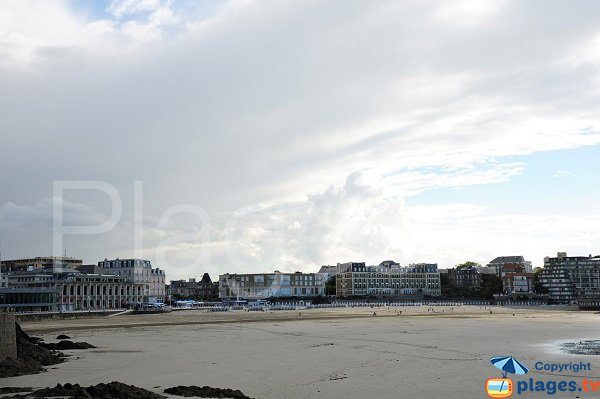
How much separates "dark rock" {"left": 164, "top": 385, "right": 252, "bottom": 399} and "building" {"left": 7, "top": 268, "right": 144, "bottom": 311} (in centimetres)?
10584

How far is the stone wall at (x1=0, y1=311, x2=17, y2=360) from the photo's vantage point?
28.1 meters

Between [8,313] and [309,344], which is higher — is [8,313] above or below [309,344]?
above

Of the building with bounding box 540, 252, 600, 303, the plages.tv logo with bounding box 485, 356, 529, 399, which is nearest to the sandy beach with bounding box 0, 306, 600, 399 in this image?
the plages.tv logo with bounding box 485, 356, 529, 399

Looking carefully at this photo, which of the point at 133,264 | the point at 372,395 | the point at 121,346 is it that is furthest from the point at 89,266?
the point at 372,395

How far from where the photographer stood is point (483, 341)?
43.1 meters

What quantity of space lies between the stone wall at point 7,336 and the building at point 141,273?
144223 millimetres

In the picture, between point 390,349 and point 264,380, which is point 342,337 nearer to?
point 390,349

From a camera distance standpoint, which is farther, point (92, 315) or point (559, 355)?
point (92, 315)

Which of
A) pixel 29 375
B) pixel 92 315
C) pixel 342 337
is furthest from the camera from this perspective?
pixel 92 315

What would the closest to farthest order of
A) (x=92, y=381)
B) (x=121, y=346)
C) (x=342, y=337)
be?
(x=92, y=381)
(x=121, y=346)
(x=342, y=337)

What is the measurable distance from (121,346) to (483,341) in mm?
26017

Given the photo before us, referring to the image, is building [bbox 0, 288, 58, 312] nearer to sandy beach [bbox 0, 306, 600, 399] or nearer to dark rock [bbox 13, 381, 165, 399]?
sandy beach [bbox 0, 306, 600, 399]

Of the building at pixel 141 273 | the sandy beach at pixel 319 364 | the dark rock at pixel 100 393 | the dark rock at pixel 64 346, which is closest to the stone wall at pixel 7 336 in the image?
the sandy beach at pixel 319 364

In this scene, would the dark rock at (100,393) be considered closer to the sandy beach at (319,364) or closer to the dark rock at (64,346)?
the sandy beach at (319,364)
